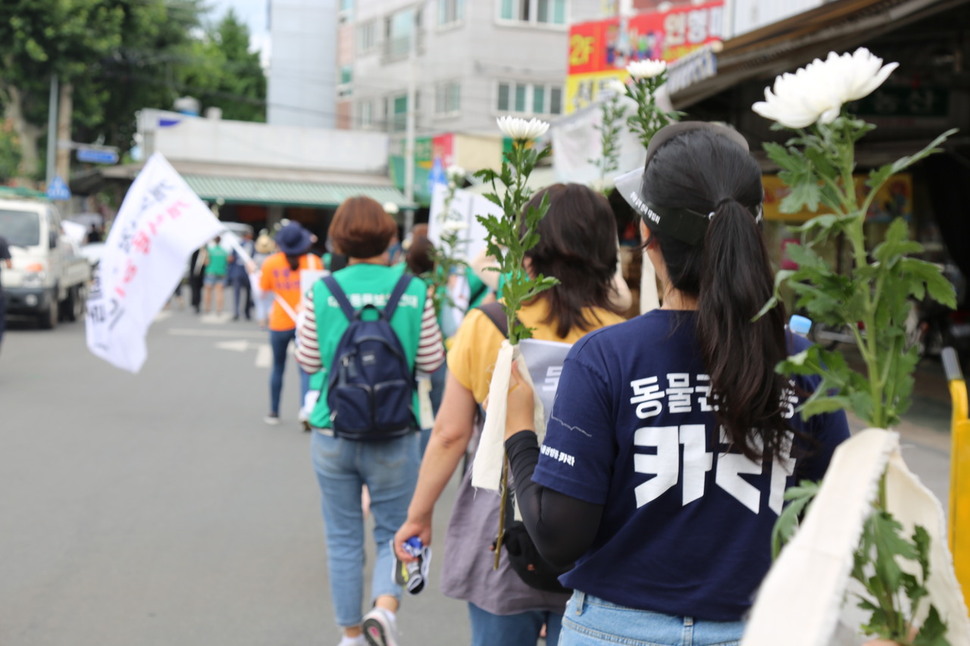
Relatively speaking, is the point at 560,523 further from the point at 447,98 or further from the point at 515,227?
the point at 447,98

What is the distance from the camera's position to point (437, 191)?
1015 centimetres

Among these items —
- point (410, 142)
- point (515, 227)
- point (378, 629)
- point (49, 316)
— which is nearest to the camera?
point (515, 227)

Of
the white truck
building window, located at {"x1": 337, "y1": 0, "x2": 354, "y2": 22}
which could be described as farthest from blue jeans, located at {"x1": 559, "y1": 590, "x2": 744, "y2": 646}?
building window, located at {"x1": 337, "y1": 0, "x2": 354, "y2": 22}

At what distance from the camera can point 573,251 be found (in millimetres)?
3039

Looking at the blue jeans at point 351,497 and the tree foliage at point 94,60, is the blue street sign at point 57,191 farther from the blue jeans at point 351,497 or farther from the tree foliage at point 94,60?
the blue jeans at point 351,497

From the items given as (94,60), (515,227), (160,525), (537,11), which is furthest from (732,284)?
(537,11)

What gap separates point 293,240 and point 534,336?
21.0ft

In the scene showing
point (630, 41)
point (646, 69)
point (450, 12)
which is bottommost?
point (646, 69)

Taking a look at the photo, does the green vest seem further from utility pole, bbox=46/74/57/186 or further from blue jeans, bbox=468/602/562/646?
utility pole, bbox=46/74/57/186

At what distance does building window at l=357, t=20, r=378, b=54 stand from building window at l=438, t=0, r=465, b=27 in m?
6.01

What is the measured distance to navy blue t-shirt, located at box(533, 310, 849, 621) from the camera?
198 centimetres

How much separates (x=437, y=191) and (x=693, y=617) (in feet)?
27.4

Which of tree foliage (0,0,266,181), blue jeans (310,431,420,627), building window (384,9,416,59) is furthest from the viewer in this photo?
building window (384,9,416,59)

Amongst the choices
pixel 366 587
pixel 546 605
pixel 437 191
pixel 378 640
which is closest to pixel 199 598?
pixel 366 587
